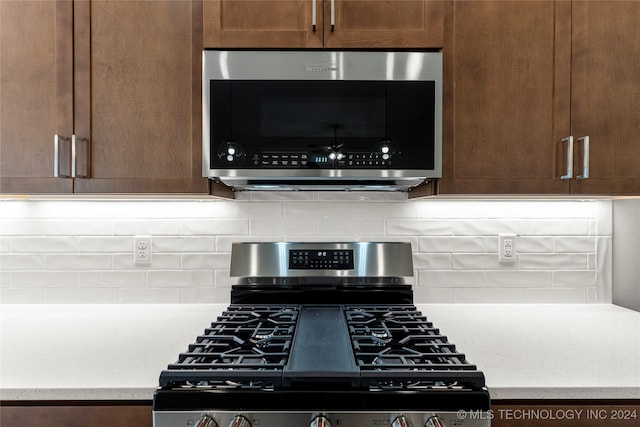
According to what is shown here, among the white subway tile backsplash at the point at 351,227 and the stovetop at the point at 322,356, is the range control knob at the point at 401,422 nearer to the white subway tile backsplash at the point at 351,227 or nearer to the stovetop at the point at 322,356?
the stovetop at the point at 322,356

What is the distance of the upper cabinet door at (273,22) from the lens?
51.5 inches

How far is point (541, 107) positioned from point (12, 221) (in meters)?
1.97

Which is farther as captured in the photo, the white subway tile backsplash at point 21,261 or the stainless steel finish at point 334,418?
the white subway tile backsplash at point 21,261

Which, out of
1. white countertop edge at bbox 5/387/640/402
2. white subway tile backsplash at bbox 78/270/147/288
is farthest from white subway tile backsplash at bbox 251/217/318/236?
white countertop edge at bbox 5/387/640/402

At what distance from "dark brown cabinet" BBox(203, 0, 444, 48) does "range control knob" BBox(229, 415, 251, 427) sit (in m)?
1.04

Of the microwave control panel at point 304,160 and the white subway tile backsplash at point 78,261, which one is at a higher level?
the microwave control panel at point 304,160

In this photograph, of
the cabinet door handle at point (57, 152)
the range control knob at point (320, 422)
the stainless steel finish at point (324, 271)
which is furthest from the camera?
the stainless steel finish at point (324, 271)

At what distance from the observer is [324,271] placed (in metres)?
1.60

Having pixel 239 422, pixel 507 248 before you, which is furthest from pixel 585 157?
pixel 239 422

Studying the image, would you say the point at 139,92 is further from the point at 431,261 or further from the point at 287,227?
the point at 431,261

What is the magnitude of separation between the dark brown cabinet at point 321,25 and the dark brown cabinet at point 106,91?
113 millimetres

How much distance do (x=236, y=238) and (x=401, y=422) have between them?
99cm

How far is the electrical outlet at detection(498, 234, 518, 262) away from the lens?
1.67 meters

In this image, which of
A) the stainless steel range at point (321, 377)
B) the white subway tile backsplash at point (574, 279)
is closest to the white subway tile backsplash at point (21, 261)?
the stainless steel range at point (321, 377)
